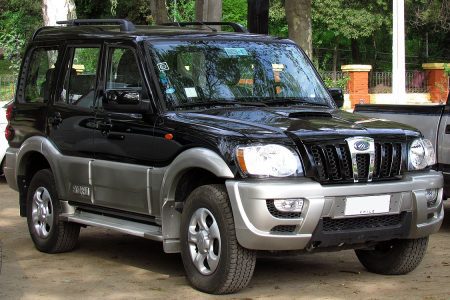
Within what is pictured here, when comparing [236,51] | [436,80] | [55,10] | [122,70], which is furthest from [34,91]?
[436,80]

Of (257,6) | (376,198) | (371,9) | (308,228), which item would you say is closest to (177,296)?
(308,228)

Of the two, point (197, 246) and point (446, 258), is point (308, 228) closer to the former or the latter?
point (197, 246)

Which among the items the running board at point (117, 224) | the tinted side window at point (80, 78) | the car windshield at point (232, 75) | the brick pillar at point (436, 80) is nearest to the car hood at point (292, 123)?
the car windshield at point (232, 75)

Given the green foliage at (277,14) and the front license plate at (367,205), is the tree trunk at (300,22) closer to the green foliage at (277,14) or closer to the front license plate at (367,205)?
the front license plate at (367,205)

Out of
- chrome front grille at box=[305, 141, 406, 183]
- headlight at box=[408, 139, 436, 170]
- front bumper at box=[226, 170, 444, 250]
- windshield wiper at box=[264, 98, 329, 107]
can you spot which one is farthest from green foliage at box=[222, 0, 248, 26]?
front bumper at box=[226, 170, 444, 250]

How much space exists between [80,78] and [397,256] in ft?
10.6

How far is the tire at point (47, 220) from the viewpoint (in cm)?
852

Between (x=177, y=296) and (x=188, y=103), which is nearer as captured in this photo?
(x=177, y=296)

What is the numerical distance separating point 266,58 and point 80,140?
5.83 feet

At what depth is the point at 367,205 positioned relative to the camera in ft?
21.9

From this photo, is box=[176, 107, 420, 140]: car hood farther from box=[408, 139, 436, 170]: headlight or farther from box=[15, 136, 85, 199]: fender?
box=[15, 136, 85, 199]: fender

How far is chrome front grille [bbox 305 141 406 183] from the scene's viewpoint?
6.52 m

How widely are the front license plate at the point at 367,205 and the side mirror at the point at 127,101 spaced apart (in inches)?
71.8

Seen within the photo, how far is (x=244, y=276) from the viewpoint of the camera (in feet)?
21.7
